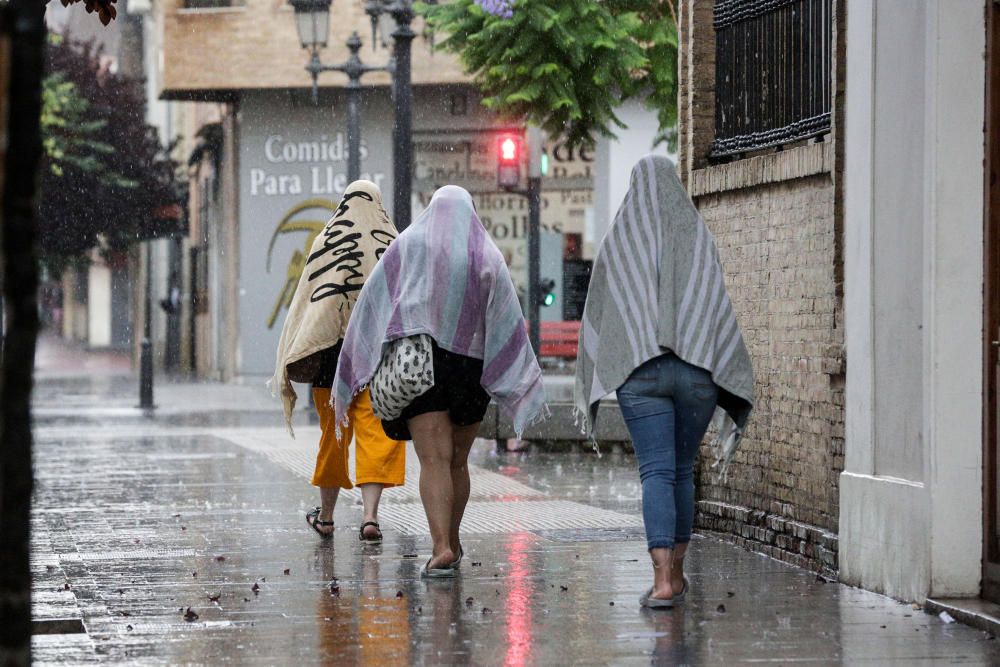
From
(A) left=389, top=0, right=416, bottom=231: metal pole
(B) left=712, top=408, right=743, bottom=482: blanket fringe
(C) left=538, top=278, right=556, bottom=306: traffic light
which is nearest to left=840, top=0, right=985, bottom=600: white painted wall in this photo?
(B) left=712, top=408, right=743, bottom=482: blanket fringe

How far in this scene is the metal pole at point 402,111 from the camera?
18.6 meters

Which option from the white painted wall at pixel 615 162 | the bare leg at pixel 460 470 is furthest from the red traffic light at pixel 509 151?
the white painted wall at pixel 615 162

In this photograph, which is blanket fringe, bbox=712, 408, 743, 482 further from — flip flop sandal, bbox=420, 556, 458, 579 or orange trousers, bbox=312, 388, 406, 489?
orange trousers, bbox=312, 388, 406, 489

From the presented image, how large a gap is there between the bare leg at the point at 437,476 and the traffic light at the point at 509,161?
11.9 metres

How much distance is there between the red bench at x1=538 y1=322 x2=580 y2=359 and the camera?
35.9 meters

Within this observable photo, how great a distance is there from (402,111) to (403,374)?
10814 mm

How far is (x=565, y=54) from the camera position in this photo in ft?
63.5

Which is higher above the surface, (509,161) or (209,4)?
(209,4)

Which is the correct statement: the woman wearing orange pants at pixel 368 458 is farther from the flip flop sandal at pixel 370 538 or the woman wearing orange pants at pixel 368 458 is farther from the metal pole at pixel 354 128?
the metal pole at pixel 354 128

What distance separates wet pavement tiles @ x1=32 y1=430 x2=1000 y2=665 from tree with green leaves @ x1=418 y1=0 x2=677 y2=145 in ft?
23.4

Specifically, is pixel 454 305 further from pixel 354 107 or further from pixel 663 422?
pixel 354 107

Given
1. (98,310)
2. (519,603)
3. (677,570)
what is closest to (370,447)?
(519,603)

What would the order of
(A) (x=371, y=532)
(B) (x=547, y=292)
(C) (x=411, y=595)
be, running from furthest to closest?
(B) (x=547, y=292)
(A) (x=371, y=532)
(C) (x=411, y=595)

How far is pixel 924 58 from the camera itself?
7.65 metres
